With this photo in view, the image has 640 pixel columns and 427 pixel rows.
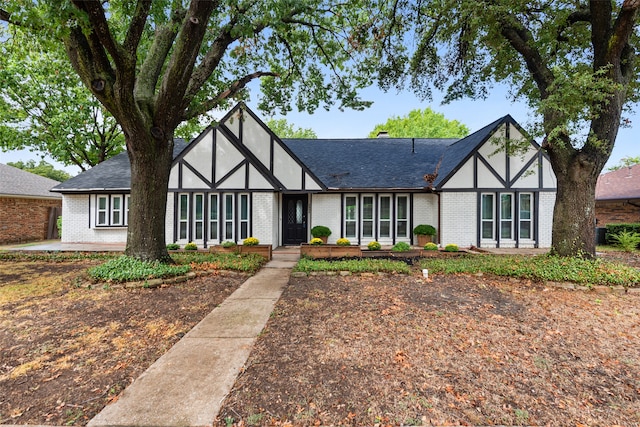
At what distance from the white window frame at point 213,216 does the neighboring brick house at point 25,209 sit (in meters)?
11.7

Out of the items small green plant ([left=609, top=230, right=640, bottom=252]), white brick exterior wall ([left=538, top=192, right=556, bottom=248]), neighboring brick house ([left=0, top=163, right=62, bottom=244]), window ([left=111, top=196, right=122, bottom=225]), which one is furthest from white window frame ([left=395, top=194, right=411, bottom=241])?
neighboring brick house ([left=0, top=163, right=62, bottom=244])

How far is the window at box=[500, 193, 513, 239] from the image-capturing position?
39.3 feet

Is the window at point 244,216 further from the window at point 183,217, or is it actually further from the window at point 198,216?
the window at point 183,217

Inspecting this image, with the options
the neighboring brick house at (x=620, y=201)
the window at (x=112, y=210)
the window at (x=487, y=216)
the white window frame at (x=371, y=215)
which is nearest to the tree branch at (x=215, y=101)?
the white window frame at (x=371, y=215)

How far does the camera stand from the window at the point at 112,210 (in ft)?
42.6

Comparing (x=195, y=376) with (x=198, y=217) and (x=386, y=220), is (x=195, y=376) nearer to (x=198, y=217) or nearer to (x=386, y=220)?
(x=198, y=217)

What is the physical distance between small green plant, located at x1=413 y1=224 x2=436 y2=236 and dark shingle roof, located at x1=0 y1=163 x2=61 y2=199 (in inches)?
753

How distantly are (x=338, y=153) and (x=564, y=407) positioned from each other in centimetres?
1420

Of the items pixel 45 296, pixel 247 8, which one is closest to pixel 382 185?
pixel 247 8

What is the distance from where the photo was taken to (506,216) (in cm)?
1202

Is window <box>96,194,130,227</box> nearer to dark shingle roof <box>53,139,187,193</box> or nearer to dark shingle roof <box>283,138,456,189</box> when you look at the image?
dark shingle roof <box>53,139,187,193</box>

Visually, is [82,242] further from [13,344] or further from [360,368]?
[360,368]

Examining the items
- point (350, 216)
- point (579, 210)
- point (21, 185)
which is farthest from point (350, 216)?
point (21, 185)

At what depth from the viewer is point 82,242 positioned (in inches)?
519
